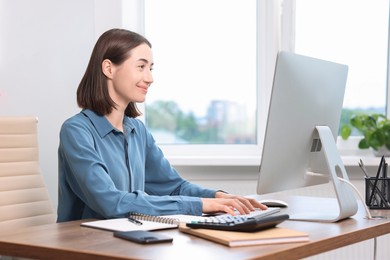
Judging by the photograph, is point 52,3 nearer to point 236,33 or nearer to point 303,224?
point 236,33

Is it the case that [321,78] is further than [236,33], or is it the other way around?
[236,33]

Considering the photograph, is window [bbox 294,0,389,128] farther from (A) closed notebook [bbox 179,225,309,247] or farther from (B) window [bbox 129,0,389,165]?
(A) closed notebook [bbox 179,225,309,247]

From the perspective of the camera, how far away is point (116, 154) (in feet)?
6.97

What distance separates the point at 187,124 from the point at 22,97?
3.01ft

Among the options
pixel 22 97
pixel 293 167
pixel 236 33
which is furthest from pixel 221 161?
pixel 293 167

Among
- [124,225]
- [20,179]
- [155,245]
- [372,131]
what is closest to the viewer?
[155,245]

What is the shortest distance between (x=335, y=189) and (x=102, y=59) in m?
0.84

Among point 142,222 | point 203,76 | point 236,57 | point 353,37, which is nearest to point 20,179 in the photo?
point 142,222

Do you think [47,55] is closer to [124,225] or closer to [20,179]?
[20,179]

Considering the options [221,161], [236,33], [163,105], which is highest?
[236,33]

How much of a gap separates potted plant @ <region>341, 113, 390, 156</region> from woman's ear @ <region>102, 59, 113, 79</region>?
1.70 m

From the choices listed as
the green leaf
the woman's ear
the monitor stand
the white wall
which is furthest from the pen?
the green leaf

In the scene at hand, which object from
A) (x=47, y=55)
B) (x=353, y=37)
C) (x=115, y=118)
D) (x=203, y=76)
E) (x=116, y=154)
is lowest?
(x=116, y=154)

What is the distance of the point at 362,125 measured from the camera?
138 inches
